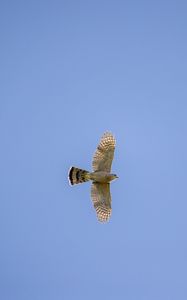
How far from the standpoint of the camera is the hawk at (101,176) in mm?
41844

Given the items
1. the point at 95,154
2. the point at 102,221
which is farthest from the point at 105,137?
the point at 102,221

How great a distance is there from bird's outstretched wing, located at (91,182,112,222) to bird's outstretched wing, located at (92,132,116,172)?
747 millimetres

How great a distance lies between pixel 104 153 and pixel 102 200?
203 centimetres

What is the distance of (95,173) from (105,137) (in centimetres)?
161

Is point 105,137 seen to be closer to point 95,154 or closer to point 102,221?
point 95,154

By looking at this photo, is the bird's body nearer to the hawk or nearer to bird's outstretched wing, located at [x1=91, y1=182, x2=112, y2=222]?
the hawk

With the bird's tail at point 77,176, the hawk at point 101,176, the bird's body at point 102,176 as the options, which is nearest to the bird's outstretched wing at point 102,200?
the hawk at point 101,176

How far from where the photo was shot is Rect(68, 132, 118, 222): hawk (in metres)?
41.8

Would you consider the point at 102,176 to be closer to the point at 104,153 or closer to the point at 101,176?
the point at 101,176

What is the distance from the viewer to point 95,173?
138 feet

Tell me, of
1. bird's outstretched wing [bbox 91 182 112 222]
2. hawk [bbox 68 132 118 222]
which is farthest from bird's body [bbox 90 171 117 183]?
bird's outstretched wing [bbox 91 182 112 222]

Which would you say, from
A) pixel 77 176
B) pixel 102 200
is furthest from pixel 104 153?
pixel 102 200

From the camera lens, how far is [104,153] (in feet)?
138

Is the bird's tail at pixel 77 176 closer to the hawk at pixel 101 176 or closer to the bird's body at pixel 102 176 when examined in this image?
the hawk at pixel 101 176
